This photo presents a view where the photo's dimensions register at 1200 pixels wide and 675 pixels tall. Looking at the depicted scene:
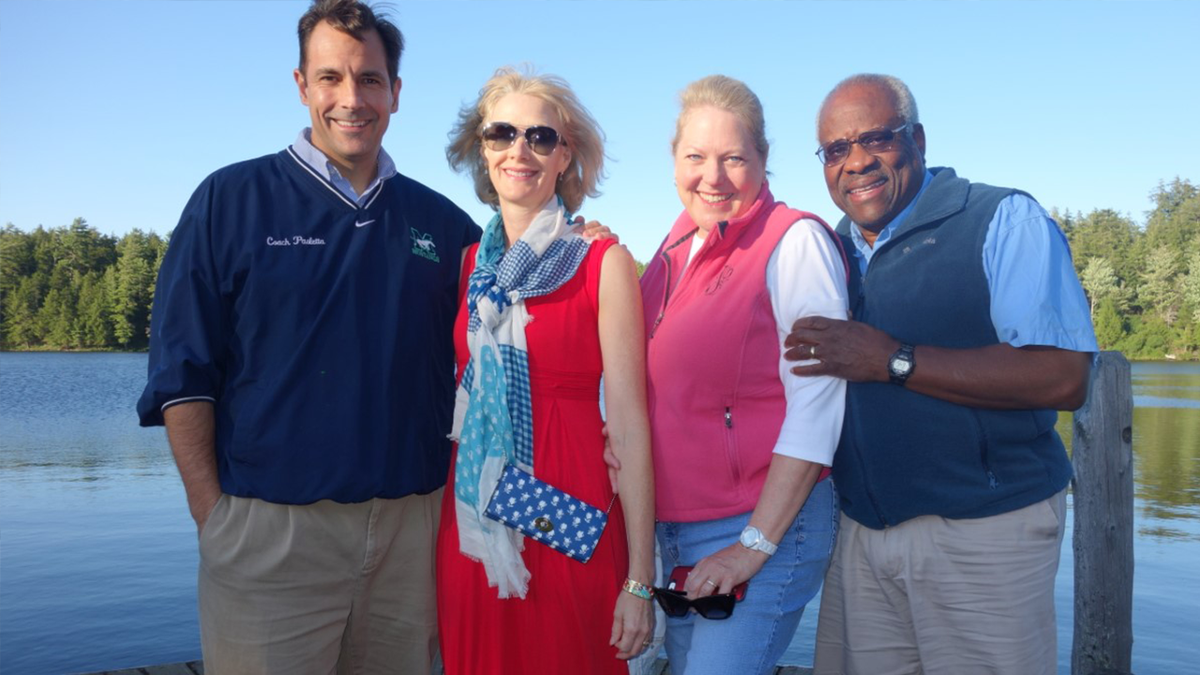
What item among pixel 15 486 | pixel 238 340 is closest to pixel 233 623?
pixel 238 340

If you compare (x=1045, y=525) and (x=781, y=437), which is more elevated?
(x=781, y=437)

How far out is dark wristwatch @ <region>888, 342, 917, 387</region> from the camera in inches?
111

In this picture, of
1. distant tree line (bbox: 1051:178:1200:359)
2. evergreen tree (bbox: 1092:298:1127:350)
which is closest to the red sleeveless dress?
distant tree line (bbox: 1051:178:1200:359)

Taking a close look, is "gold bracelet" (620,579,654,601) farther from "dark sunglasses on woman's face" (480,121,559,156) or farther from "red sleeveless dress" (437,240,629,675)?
"dark sunglasses on woman's face" (480,121,559,156)

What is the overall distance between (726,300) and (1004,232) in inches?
37.0

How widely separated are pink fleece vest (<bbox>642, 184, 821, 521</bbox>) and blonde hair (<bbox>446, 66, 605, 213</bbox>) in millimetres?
727

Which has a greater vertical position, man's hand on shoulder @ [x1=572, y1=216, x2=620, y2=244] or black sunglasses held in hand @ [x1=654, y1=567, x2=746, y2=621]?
man's hand on shoulder @ [x1=572, y1=216, x2=620, y2=244]

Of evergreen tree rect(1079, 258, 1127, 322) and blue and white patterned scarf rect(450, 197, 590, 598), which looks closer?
blue and white patterned scarf rect(450, 197, 590, 598)

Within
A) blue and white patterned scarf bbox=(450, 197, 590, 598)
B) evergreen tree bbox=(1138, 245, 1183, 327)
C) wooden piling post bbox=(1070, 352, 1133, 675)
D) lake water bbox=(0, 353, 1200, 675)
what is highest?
evergreen tree bbox=(1138, 245, 1183, 327)

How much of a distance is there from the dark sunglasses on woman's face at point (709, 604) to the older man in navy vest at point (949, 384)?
2.24ft

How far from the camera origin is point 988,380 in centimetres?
281

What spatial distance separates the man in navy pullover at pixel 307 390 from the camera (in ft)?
10.3

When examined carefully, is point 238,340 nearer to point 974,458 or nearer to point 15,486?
point 974,458

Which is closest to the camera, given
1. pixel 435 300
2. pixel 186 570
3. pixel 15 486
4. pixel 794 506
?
pixel 794 506
